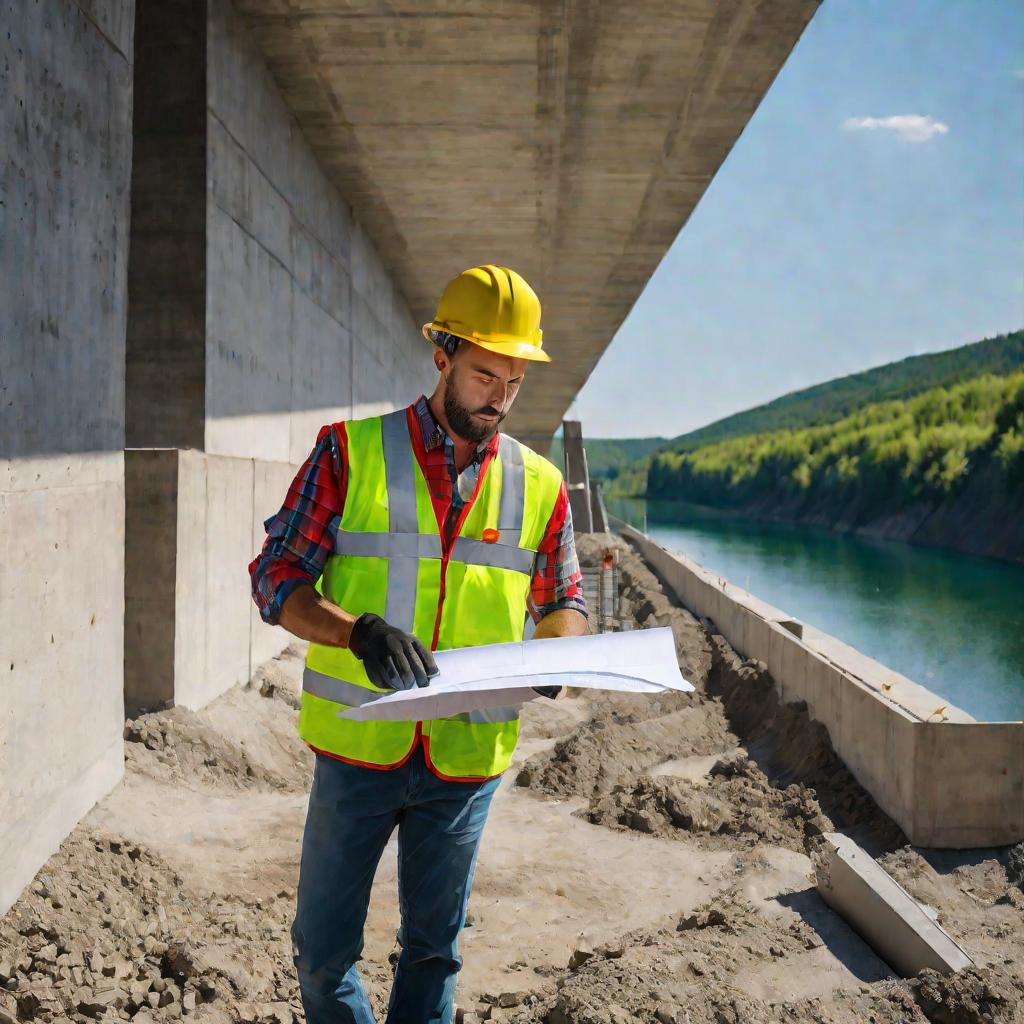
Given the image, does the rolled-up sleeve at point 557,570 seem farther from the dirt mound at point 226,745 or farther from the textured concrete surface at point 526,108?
the textured concrete surface at point 526,108

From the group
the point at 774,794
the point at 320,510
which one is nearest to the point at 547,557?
the point at 320,510

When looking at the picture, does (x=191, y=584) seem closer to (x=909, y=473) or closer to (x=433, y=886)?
(x=433, y=886)

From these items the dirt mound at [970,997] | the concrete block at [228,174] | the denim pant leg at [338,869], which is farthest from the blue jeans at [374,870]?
the concrete block at [228,174]

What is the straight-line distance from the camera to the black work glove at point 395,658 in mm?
2402

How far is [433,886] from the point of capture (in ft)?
9.21

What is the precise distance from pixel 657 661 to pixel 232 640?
268 inches

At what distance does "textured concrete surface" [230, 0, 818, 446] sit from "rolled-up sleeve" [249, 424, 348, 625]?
27.2ft

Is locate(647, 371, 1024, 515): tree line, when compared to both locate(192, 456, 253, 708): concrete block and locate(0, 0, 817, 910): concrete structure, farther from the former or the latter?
locate(192, 456, 253, 708): concrete block

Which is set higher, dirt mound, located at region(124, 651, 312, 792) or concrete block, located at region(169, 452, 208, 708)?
concrete block, located at region(169, 452, 208, 708)

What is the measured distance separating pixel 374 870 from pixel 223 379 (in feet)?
23.4

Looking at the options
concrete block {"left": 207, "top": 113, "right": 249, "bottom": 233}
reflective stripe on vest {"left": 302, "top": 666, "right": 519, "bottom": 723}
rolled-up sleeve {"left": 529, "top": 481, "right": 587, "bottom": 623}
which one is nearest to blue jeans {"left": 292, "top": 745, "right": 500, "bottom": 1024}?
reflective stripe on vest {"left": 302, "top": 666, "right": 519, "bottom": 723}

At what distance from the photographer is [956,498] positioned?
72500 mm

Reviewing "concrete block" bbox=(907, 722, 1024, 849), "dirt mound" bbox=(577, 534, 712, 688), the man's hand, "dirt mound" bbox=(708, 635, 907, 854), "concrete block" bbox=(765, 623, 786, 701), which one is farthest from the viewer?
"dirt mound" bbox=(577, 534, 712, 688)

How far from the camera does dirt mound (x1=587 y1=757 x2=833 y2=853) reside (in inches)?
266
